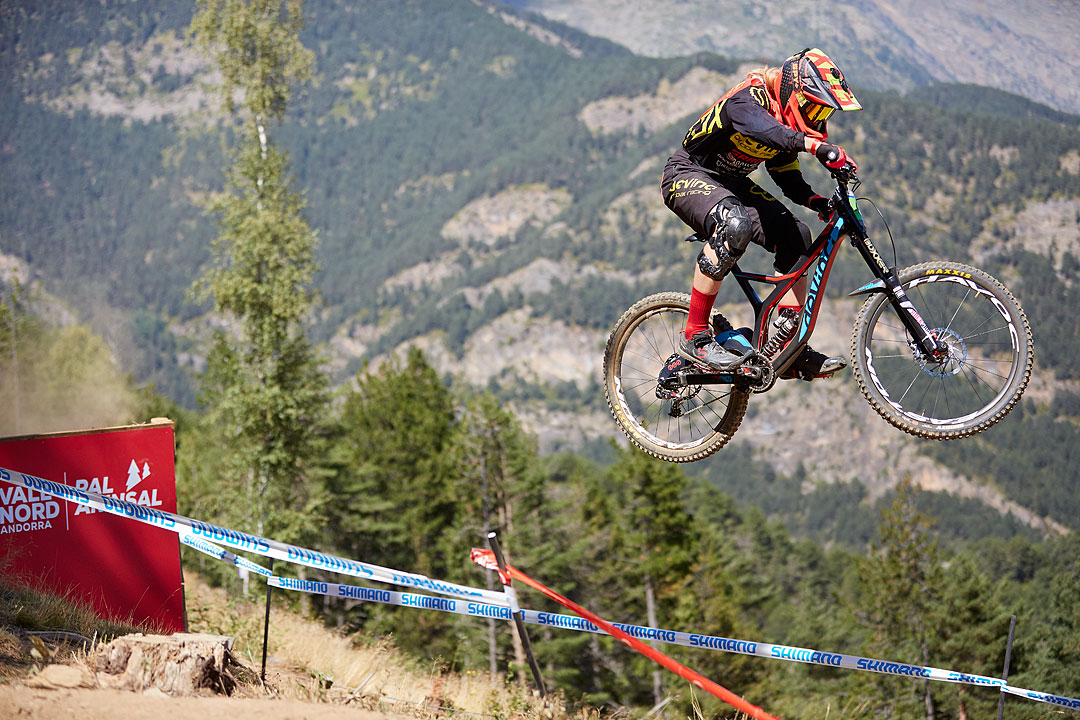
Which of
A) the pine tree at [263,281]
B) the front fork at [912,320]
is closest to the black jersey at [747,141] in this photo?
the front fork at [912,320]

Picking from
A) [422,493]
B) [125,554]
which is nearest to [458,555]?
[422,493]

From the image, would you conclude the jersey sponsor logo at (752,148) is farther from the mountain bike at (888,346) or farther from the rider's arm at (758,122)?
the mountain bike at (888,346)

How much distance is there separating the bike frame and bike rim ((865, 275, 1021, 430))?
0.15 meters

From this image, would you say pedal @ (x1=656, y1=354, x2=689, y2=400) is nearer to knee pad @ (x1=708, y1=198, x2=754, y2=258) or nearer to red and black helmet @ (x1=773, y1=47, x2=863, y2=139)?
→ knee pad @ (x1=708, y1=198, x2=754, y2=258)

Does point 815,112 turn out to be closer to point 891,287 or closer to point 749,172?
point 749,172

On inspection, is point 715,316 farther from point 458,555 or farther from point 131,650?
point 458,555

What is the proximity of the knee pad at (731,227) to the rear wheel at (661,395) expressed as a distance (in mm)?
815

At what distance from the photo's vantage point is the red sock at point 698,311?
23.9ft

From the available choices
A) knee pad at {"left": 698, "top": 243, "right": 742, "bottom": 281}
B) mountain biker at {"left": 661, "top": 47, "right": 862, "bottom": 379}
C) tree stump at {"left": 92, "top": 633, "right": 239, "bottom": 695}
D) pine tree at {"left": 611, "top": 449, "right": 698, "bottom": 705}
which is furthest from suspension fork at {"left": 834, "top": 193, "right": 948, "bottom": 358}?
pine tree at {"left": 611, "top": 449, "right": 698, "bottom": 705}

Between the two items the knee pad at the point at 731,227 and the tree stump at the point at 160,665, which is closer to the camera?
the tree stump at the point at 160,665

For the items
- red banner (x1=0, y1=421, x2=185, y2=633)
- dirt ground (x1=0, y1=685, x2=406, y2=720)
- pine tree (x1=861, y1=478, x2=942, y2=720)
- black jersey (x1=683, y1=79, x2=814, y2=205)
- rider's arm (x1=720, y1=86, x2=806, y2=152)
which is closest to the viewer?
dirt ground (x1=0, y1=685, x2=406, y2=720)

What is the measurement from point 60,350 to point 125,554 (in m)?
28.3

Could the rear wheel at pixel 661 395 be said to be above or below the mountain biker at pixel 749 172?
below

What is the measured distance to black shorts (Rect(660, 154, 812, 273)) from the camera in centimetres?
695
